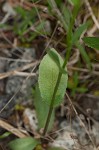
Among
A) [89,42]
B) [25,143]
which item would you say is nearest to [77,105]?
[25,143]

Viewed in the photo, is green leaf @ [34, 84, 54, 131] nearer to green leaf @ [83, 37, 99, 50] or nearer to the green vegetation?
the green vegetation

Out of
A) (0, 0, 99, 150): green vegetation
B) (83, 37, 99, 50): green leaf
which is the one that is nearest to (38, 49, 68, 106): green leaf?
(0, 0, 99, 150): green vegetation

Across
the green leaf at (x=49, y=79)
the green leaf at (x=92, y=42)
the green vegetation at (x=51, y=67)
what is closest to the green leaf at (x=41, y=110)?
the green vegetation at (x=51, y=67)

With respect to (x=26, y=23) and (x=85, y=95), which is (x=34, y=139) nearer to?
(x=85, y=95)

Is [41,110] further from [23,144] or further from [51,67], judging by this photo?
[51,67]

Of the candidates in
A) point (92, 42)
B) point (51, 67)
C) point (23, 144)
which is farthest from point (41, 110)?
point (92, 42)

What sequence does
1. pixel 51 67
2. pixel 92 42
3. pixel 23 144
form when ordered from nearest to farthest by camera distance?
pixel 92 42 → pixel 51 67 → pixel 23 144
